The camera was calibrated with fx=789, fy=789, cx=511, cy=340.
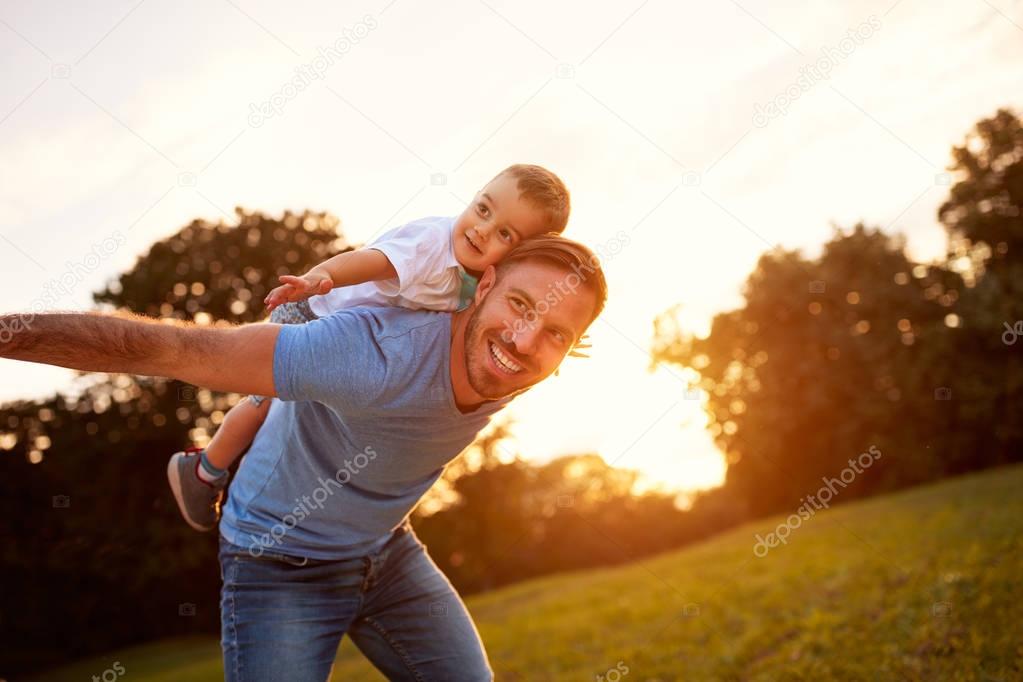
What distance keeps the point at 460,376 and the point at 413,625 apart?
1158 millimetres

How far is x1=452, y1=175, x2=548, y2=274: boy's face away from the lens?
3783 millimetres

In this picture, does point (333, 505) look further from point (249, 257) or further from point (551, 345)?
point (249, 257)

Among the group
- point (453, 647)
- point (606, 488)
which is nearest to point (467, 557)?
point (606, 488)

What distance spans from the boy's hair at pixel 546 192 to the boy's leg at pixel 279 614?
1.96m

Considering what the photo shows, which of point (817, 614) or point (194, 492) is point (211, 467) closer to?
point (194, 492)

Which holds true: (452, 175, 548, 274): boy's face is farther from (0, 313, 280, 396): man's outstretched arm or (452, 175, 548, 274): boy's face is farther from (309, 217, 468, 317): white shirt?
→ (0, 313, 280, 396): man's outstretched arm

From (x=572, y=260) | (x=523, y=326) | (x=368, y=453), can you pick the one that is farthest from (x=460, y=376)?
(x=572, y=260)

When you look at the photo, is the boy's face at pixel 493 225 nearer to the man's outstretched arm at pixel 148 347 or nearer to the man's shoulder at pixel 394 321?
the man's shoulder at pixel 394 321

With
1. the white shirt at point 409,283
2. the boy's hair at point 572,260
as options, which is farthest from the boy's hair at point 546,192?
the boy's hair at point 572,260

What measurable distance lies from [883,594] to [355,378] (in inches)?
309

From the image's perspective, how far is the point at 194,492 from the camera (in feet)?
12.0

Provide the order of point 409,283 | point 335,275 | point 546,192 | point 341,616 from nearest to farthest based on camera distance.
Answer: point 341,616, point 335,275, point 409,283, point 546,192

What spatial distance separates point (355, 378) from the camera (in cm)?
255

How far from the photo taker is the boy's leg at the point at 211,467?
11.9 feet
